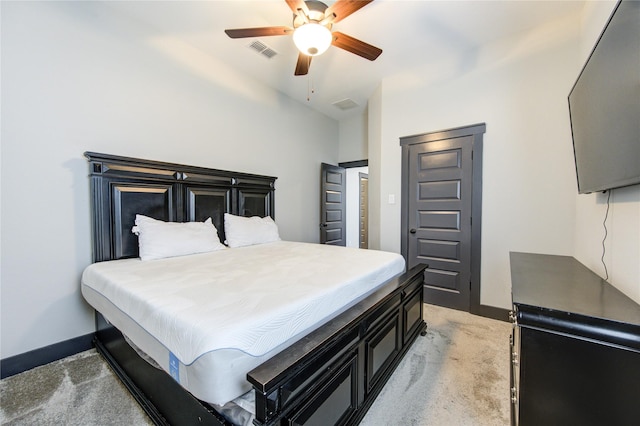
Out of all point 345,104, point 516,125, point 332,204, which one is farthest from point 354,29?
point 332,204

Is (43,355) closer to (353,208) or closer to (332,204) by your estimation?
(332,204)

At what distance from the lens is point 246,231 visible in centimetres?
310

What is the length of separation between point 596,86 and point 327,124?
3951 millimetres

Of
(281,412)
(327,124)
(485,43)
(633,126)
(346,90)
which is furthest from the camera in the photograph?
(327,124)

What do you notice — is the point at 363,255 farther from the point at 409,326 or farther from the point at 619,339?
the point at 619,339

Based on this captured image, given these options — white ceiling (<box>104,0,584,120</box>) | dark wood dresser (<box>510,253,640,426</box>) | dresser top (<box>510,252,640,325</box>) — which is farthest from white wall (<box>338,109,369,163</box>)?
dark wood dresser (<box>510,253,640,426</box>)

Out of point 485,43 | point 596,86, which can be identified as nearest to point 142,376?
point 596,86

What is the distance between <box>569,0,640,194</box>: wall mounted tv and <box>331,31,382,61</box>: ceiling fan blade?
55.7 inches

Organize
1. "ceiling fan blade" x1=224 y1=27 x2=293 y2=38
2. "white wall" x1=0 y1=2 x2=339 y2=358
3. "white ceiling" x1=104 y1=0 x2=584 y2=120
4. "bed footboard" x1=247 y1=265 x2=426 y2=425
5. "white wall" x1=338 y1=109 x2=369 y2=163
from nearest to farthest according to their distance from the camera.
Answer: "bed footboard" x1=247 y1=265 x2=426 y2=425 < "white wall" x1=0 y1=2 x2=339 y2=358 < "ceiling fan blade" x1=224 y1=27 x2=293 y2=38 < "white ceiling" x1=104 y1=0 x2=584 y2=120 < "white wall" x1=338 y1=109 x2=369 y2=163

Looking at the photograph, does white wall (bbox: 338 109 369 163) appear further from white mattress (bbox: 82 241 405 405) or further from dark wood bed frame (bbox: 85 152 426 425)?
white mattress (bbox: 82 241 405 405)

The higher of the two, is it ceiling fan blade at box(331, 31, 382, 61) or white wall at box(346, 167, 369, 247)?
ceiling fan blade at box(331, 31, 382, 61)

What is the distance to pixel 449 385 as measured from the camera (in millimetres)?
1781

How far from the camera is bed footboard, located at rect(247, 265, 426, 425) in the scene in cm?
90

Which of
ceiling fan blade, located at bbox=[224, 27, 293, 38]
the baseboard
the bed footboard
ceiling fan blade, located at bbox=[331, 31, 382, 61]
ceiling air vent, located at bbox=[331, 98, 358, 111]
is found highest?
ceiling air vent, located at bbox=[331, 98, 358, 111]
